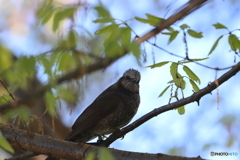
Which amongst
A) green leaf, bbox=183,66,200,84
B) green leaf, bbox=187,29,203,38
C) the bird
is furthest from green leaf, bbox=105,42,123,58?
the bird

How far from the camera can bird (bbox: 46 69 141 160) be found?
13.6 feet

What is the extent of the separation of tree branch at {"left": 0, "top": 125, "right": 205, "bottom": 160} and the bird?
24.9 inches

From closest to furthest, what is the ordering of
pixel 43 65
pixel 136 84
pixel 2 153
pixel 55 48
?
pixel 43 65, pixel 55 48, pixel 136 84, pixel 2 153

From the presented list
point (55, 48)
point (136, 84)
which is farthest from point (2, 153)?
point (55, 48)

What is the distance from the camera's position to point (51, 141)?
341 cm

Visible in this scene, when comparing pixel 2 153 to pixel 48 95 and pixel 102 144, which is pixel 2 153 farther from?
pixel 48 95

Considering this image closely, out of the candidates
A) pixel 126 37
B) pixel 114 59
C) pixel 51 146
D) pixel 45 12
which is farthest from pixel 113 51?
pixel 51 146

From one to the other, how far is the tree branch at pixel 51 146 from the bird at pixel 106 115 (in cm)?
63

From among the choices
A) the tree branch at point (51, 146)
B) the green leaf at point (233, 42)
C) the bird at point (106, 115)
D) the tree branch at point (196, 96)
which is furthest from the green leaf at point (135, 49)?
the bird at point (106, 115)

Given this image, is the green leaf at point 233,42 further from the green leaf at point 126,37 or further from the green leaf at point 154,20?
the green leaf at point 126,37

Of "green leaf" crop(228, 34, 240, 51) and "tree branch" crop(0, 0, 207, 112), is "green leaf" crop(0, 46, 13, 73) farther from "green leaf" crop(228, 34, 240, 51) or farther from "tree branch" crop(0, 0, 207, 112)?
"green leaf" crop(228, 34, 240, 51)

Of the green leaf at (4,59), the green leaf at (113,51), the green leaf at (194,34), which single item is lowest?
the green leaf at (4,59)

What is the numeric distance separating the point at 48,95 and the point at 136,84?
2.24 metres

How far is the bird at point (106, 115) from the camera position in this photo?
4.15 meters
